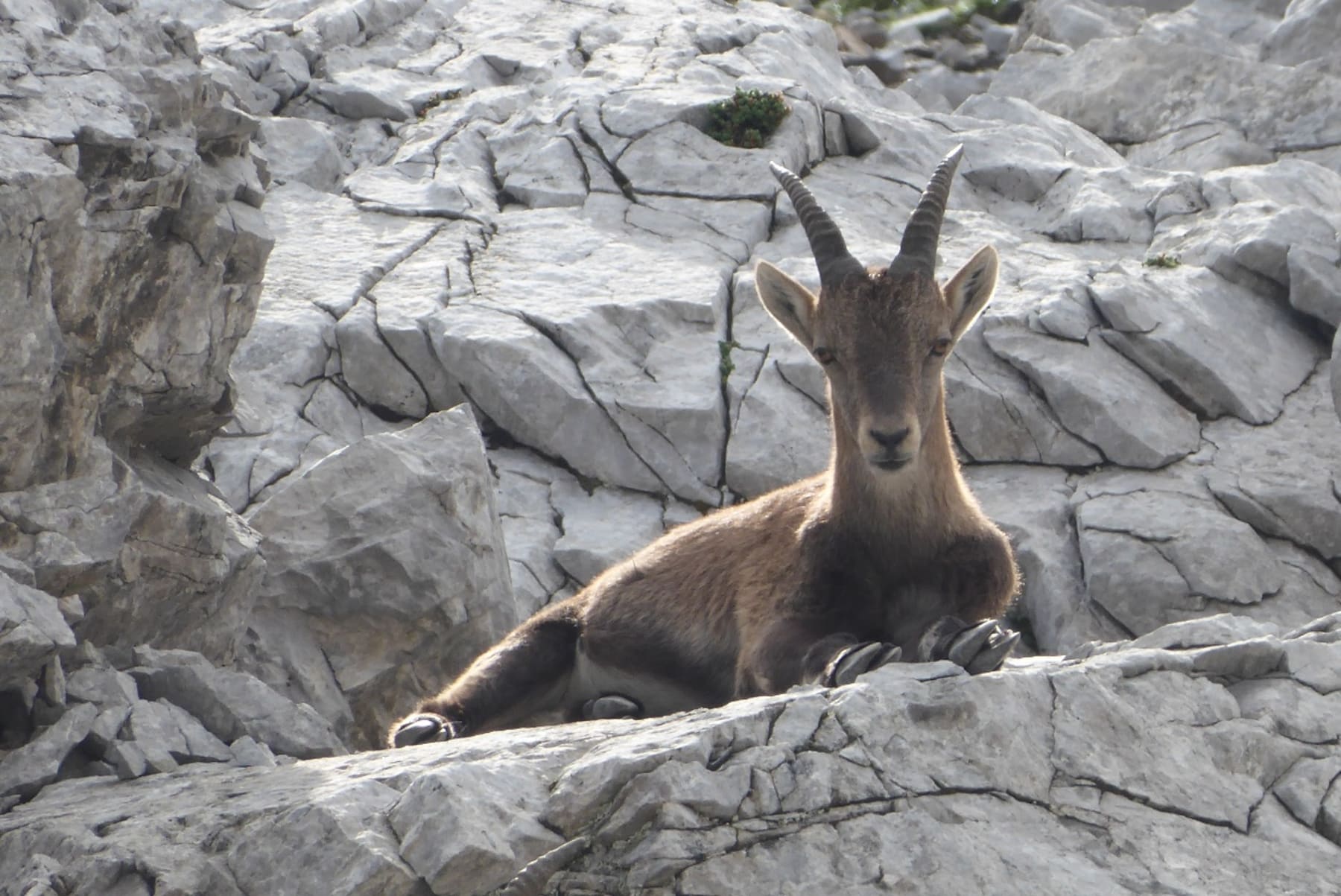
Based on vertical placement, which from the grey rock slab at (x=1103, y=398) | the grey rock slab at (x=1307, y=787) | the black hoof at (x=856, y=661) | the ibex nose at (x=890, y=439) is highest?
the ibex nose at (x=890, y=439)

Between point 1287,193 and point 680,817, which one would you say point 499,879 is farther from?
point 1287,193

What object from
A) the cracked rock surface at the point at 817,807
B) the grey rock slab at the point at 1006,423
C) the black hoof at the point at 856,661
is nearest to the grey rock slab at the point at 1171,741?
the cracked rock surface at the point at 817,807

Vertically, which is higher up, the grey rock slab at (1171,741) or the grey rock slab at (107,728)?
the grey rock slab at (1171,741)

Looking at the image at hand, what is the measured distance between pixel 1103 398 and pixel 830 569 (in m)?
6.36

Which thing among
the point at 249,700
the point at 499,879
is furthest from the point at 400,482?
the point at 499,879

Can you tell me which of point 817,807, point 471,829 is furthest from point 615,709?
point 471,829

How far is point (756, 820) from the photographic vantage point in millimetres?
5453

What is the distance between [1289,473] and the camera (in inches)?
521

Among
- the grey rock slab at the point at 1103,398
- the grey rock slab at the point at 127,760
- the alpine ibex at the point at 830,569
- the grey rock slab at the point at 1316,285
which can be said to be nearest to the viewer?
the grey rock slab at the point at 127,760

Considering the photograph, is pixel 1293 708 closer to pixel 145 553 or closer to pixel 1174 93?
pixel 145 553

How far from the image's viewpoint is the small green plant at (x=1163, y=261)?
1497 centimetres

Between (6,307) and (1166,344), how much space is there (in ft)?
32.7

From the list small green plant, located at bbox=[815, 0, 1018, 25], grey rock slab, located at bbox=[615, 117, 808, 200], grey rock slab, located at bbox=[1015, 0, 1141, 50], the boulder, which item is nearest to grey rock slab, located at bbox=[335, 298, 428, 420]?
grey rock slab, located at bbox=[615, 117, 808, 200]

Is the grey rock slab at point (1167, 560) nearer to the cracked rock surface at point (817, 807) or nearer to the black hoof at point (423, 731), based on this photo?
the black hoof at point (423, 731)
